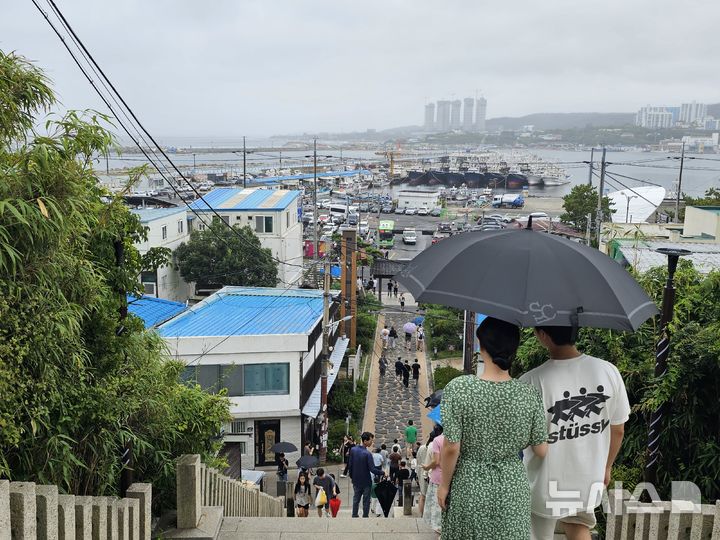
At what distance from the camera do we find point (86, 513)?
3.85 meters

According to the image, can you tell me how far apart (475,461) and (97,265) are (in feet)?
10.4

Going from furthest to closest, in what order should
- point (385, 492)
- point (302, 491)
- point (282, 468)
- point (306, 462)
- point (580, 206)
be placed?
point (580, 206) → point (282, 468) → point (306, 462) → point (302, 491) → point (385, 492)

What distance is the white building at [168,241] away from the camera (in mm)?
28516

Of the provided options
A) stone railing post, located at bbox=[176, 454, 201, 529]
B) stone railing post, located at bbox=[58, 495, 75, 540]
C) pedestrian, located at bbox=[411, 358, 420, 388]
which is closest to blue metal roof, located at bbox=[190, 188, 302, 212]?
pedestrian, located at bbox=[411, 358, 420, 388]

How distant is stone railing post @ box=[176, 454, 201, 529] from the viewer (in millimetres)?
5207

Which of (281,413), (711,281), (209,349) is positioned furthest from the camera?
(281,413)

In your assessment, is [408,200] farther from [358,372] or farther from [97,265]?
[97,265]

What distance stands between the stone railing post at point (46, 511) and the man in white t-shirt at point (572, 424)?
2449 millimetres

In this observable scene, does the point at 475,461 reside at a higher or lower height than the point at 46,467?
higher

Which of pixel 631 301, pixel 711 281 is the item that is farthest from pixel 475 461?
pixel 711 281

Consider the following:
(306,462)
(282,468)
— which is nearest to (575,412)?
(306,462)

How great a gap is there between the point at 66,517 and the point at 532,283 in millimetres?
2736

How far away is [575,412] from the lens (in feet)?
10.7

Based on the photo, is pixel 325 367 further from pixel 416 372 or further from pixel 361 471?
pixel 361 471
